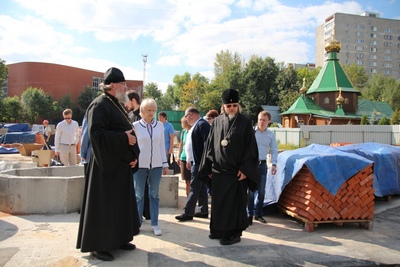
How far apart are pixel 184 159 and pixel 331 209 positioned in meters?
2.76

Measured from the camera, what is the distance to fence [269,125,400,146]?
26.1 metres

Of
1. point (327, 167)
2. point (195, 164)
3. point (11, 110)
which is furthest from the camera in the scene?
point (11, 110)

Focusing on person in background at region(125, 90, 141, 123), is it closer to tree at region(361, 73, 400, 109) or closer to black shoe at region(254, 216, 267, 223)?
black shoe at region(254, 216, 267, 223)

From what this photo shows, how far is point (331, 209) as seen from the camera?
4945mm

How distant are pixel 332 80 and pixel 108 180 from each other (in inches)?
1689

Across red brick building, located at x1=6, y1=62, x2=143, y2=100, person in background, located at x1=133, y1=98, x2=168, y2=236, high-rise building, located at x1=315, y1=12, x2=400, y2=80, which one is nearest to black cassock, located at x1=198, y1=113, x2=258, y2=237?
person in background, located at x1=133, y1=98, x2=168, y2=236

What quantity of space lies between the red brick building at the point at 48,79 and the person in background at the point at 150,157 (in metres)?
48.8

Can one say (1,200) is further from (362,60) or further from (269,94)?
(362,60)

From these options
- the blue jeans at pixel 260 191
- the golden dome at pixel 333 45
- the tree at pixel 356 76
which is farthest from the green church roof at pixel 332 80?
the blue jeans at pixel 260 191

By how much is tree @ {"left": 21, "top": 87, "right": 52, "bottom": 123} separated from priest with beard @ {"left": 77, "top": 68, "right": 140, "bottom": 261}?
167ft

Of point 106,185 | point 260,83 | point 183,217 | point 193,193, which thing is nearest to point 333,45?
point 260,83

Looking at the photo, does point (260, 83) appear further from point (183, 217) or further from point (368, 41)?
point (368, 41)

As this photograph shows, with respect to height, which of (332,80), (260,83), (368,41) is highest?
(368,41)

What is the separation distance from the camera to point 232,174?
432 cm
